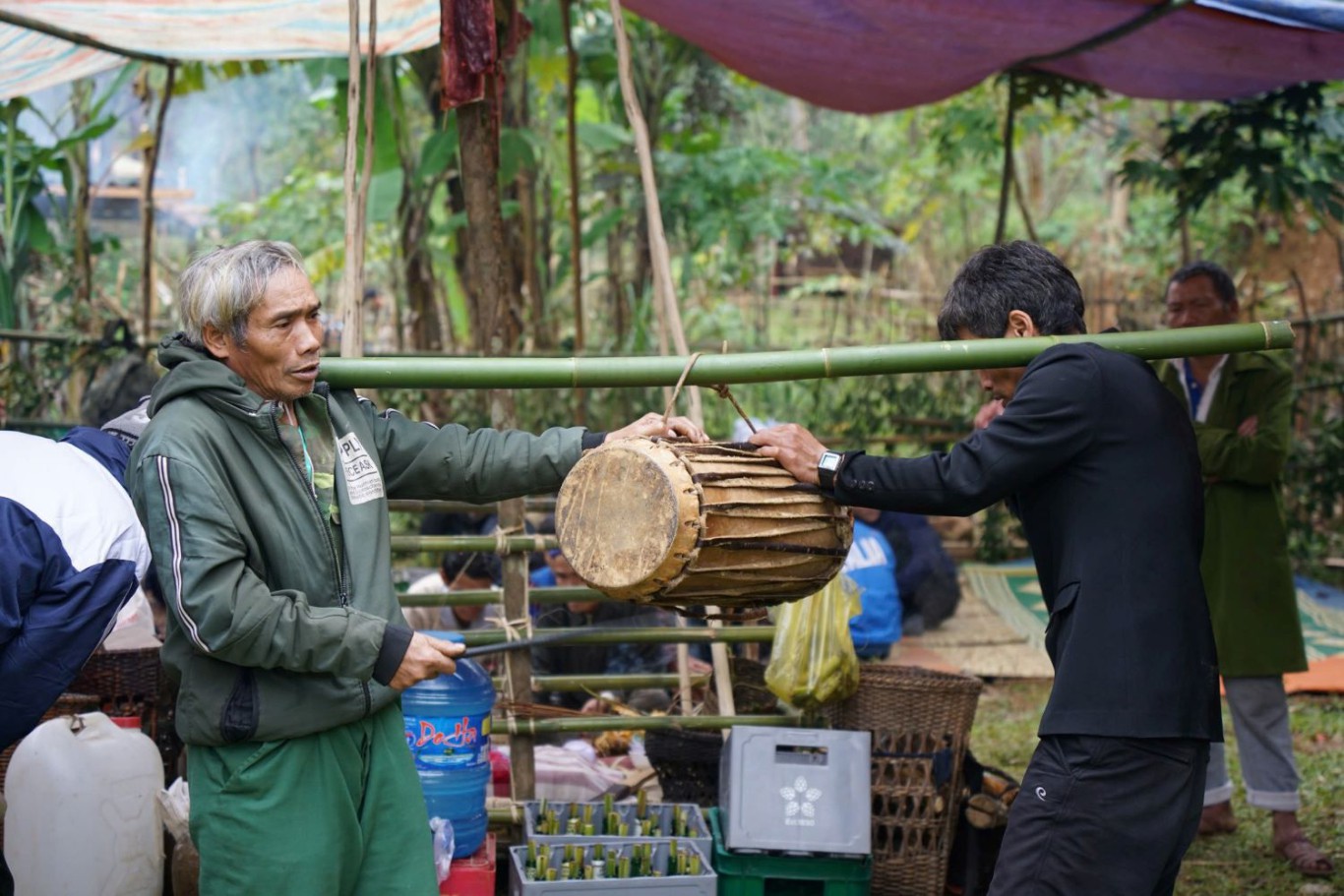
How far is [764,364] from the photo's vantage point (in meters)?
2.85

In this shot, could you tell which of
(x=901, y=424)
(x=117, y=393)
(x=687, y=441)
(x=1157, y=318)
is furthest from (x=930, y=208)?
(x=687, y=441)

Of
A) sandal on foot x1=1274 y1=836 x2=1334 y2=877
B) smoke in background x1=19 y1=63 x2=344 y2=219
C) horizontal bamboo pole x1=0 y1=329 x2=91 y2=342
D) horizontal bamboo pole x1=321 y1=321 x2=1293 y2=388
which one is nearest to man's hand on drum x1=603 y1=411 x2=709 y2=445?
horizontal bamboo pole x1=321 y1=321 x2=1293 y2=388

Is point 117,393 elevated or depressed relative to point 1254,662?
elevated

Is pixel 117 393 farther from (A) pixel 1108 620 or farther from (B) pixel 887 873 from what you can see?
(A) pixel 1108 620

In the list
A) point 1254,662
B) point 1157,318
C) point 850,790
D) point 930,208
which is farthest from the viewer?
point 930,208

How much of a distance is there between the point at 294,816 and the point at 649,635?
181cm

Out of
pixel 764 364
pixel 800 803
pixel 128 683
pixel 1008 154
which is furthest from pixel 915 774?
pixel 1008 154

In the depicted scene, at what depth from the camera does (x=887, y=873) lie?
422 centimetres

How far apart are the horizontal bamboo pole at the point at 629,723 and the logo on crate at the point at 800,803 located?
27cm

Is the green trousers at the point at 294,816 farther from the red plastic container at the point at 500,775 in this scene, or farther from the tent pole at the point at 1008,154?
the tent pole at the point at 1008,154

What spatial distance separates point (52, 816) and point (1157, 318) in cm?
942

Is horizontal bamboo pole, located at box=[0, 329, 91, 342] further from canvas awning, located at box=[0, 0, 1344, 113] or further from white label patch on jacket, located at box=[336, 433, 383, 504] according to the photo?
white label patch on jacket, located at box=[336, 433, 383, 504]

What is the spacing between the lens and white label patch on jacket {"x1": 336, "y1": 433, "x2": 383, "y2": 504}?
2744 mm

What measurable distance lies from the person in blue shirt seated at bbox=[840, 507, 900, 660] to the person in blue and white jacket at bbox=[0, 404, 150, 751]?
4.14m
